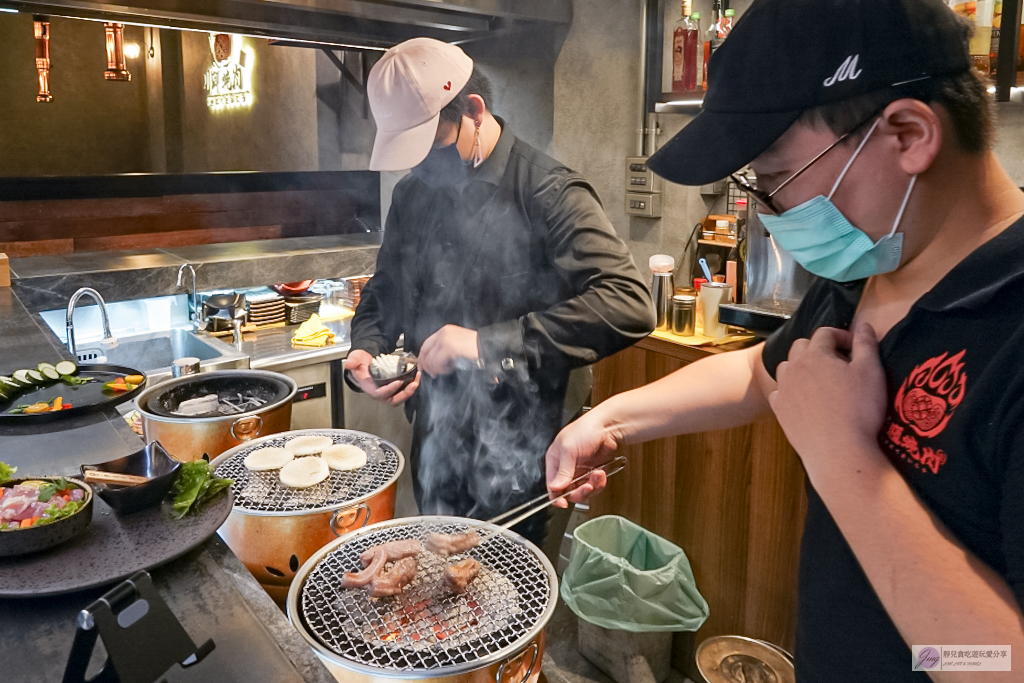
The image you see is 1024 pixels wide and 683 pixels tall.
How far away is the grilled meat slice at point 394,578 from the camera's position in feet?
5.08

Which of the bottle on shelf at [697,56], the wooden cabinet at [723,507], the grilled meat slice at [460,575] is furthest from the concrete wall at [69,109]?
the grilled meat slice at [460,575]

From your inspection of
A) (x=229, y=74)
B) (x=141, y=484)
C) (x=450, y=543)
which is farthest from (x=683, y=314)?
(x=229, y=74)

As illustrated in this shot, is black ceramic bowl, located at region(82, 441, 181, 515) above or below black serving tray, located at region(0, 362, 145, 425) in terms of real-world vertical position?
above

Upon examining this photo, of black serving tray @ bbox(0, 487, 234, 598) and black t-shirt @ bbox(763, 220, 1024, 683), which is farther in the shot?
black serving tray @ bbox(0, 487, 234, 598)

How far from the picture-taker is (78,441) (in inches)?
80.7

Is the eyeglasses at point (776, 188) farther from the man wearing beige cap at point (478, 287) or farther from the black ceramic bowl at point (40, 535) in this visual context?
the black ceramic bowl at point (40, 535)

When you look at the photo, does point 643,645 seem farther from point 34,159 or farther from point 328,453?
point 34,159

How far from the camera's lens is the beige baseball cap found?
244 centimetres

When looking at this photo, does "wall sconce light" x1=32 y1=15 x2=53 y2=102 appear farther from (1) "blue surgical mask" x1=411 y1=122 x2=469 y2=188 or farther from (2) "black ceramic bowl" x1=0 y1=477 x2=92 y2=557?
(2) "black ceramic bowl" x1=0 y1=477 x2=92 y2=557

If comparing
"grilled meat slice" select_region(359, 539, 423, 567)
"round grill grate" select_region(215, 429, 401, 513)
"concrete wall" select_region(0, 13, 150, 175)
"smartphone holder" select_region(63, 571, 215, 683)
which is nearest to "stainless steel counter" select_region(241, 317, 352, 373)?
"round grill grate" select_region(215, 429, 401, 513)

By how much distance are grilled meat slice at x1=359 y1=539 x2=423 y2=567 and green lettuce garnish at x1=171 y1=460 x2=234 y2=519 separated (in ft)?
1.10

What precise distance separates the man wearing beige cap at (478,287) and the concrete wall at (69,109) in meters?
8.36

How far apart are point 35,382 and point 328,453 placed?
3.55 ft

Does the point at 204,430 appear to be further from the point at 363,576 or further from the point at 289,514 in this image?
the point at 363,576
